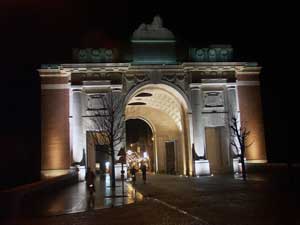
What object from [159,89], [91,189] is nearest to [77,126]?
[159,89]

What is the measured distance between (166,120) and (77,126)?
1608 centimetres

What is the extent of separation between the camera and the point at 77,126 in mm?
38500

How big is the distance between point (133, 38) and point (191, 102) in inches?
358

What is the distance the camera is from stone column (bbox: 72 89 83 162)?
1492 inches

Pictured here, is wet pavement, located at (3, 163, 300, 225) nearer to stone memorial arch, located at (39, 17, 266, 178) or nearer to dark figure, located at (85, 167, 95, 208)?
dark figure, located at (85, 167, 95, 208)

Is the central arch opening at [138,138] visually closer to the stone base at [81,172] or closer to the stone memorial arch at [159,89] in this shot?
the stone memorial arch at [159,89]

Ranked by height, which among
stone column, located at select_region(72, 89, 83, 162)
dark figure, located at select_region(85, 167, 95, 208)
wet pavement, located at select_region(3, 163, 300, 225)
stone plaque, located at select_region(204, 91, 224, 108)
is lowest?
wet pavement, located at select_region(3, 163, 300, 225)

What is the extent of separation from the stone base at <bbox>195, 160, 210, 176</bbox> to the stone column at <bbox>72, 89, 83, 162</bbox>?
1168 centimetres

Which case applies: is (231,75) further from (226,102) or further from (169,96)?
(169,96)

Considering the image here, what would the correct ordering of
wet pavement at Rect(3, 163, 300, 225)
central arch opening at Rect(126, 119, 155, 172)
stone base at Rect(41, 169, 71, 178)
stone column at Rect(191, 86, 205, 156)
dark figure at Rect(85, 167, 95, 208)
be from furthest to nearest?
1. central arch opening at Rect(126, 119, 155, 172)
2. stone column at Rect(191, 86, 205, 156)
3. stone base at Rect(41, 169, 71, 178)
4. dark figure at Rect(85, 167, 95, 208)
5. wet pavement at Rect(3, 163, 300, 225)

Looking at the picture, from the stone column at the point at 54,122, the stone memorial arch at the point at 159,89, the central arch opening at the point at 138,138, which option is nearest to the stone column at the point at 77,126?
the stone memorial arch at the point at 159,89

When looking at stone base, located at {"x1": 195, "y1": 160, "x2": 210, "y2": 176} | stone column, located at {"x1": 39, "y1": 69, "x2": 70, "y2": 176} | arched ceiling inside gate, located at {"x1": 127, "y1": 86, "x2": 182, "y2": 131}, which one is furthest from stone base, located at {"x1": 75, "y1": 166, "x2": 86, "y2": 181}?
stone base, located at {"x1": 195, "y1": 160, "x2": 210, "y2": 176}

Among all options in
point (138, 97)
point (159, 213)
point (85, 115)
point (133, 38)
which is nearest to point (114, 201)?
point (159, 213)

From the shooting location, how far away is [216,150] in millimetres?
42750
